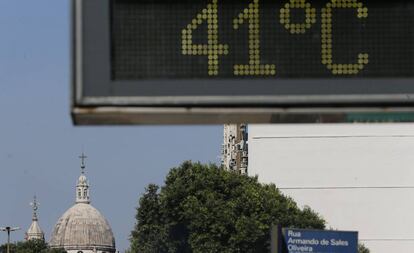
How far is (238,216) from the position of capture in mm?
95812

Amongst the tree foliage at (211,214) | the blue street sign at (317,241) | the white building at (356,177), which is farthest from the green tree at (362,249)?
the blue street sign at (317,241)

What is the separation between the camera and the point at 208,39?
32.0ft

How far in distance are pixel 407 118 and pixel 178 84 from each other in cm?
131

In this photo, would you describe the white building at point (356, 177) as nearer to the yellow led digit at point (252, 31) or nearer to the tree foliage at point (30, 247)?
the tree foliage at point (30, 247)

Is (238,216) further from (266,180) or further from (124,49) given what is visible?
(124,49)

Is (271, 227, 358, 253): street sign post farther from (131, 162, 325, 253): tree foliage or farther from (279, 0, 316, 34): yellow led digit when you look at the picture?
(279, 0, 316, 34): yellow led digit

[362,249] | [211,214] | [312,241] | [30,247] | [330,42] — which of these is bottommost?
[330,42]

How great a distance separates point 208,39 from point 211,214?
85924mm

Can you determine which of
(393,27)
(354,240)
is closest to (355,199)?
(354,240)

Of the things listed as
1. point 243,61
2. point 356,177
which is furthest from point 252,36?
point 356,177

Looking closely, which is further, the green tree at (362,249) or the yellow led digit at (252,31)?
the green tree at (362,249)

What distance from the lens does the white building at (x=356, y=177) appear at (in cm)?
11088

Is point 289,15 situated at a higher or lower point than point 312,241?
lower

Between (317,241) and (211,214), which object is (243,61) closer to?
(317,241)
